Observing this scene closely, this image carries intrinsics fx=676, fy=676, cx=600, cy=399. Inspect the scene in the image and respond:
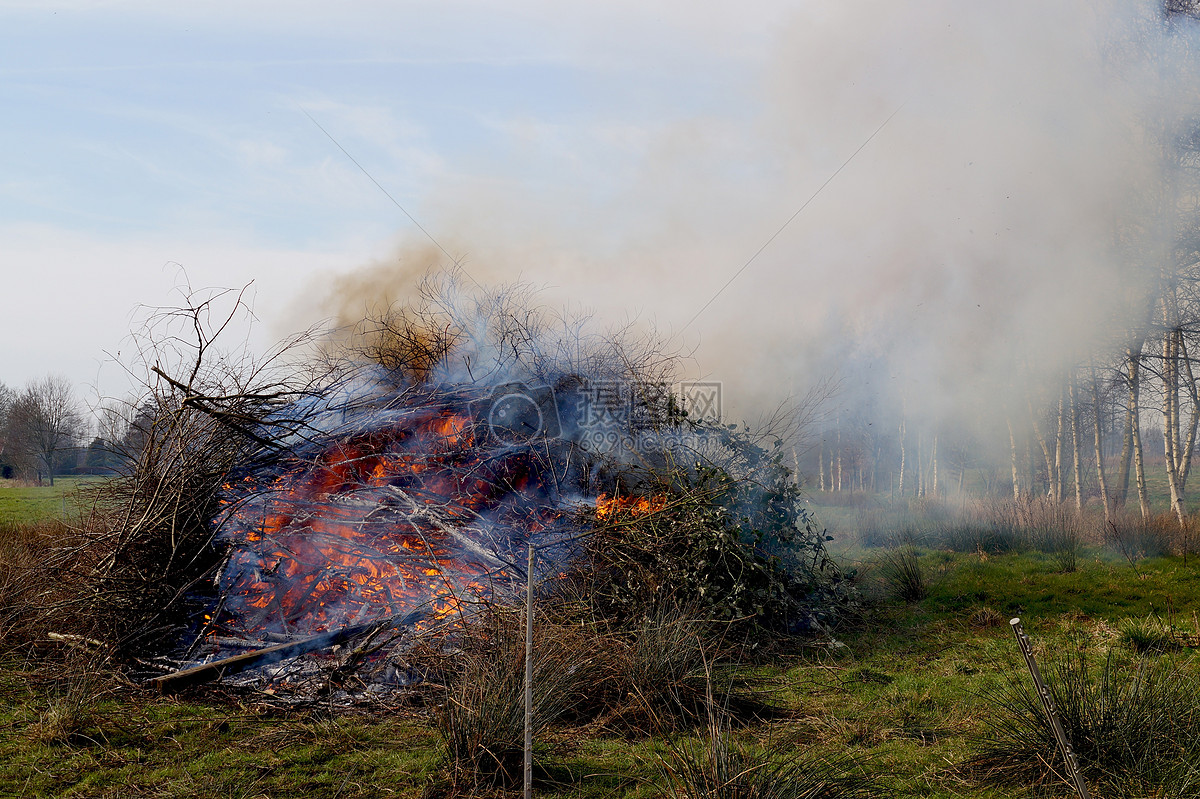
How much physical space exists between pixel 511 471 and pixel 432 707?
361 centimetres

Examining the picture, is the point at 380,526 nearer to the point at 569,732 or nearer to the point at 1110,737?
the point at 569,732

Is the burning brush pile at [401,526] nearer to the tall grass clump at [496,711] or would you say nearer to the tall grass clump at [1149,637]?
the tall grass clump at [496,711]

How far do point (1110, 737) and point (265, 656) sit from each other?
619 centimetres

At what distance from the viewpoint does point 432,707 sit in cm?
512

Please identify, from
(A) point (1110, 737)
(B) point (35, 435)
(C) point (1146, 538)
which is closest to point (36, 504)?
(B) point (35, 435)

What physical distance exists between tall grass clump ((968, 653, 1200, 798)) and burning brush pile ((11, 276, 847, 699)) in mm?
2983

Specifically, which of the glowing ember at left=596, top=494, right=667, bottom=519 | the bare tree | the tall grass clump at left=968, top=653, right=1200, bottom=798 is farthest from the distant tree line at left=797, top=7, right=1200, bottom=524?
the bare tree

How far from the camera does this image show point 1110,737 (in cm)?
381

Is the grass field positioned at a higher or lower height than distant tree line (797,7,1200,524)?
lower

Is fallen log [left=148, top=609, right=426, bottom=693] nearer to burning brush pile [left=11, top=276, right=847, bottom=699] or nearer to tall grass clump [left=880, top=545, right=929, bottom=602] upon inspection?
burning brush pile [left=11, top=276, right=847, bottom=699]

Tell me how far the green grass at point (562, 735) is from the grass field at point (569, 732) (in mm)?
15

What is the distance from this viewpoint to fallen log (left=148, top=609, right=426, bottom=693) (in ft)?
19.0

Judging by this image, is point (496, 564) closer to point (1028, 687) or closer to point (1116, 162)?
point (1028, 687)

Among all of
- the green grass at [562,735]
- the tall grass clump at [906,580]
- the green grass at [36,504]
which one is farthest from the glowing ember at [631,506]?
the green grass at [36,504]
